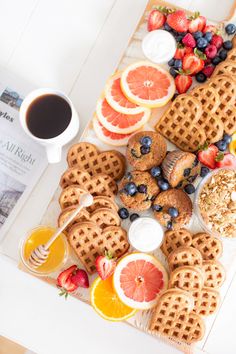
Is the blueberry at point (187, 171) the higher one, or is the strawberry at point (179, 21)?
the strawberry at point (179, 21)

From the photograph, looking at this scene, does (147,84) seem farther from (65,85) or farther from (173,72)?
(65,85)

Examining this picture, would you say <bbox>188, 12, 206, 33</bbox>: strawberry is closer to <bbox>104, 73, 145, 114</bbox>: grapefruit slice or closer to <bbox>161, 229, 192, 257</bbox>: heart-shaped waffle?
<bbox>104, 73, 145, 114</bbox>: grapefruit slice

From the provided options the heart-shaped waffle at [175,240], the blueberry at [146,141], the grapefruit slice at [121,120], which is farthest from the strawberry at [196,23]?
the heart-shaped waffle at [175,240]

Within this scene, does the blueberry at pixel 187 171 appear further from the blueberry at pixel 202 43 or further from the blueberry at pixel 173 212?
the blueberry at pixel 202 43

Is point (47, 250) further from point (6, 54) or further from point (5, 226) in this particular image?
point (6, 54)

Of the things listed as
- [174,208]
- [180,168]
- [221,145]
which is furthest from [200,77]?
[174,208]

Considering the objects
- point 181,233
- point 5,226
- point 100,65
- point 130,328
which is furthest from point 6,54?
point 130,328
